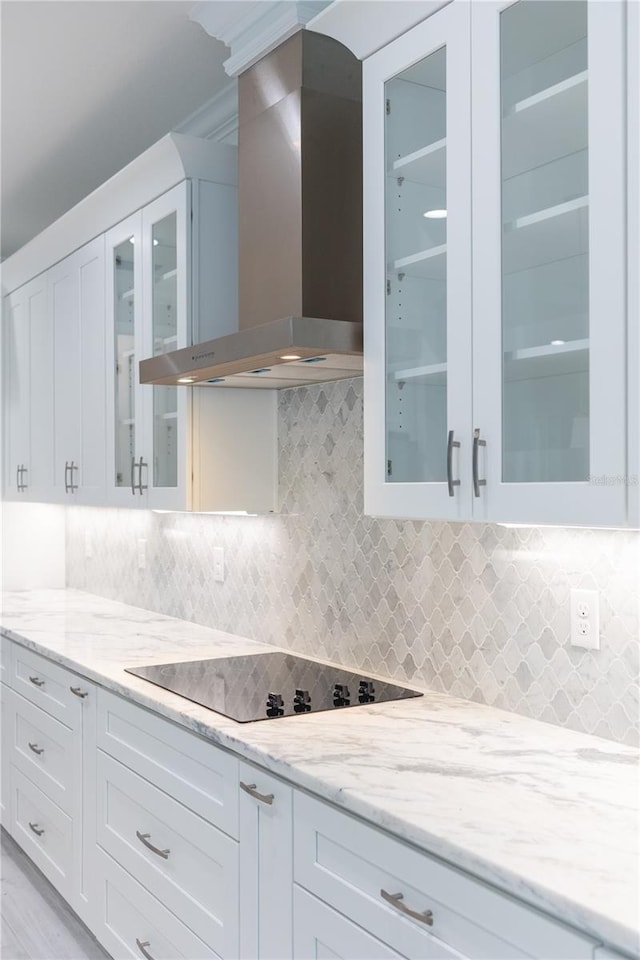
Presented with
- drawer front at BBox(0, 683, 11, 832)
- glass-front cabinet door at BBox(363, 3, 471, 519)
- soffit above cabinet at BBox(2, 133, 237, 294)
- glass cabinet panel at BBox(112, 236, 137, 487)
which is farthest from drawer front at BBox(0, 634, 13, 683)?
glass-front cabinet door at BBox(363, 3, 471, 519)

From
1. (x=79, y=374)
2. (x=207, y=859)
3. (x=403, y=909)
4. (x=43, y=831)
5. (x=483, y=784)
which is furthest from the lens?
(x=79, y=374)

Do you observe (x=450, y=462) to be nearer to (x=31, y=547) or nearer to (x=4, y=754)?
(x=4, y=754)

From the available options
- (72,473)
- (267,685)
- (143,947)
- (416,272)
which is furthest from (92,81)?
(143,947)

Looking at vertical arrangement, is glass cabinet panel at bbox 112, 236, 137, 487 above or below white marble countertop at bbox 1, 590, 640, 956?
above

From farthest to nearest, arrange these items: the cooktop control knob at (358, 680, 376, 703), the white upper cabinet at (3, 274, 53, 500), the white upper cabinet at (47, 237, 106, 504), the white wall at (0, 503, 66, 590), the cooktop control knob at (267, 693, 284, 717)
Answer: the white wall at (0, 503, 66, 590), the white upper cabinet at (3, 274, 53, 500), the white upper cabinet at (47, 237, 106, 504), the cooktop control knob at (358, 680, 376, 703), the cooktop control knob at (267, 693, 284, 717)

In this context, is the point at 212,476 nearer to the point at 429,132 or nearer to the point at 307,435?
the point at 307,435

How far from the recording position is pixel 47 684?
3082mm

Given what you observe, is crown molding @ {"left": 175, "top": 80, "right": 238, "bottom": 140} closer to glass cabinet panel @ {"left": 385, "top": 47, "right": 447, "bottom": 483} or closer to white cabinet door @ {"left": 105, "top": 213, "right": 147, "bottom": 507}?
white cabinet door @ {"left": 105, "top": 213, "right": 147, "bottom": 507}

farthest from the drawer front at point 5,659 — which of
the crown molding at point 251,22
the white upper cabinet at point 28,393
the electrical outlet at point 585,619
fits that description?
the electrical outlet at point 585,619

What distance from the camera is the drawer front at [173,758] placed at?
198 centimetres

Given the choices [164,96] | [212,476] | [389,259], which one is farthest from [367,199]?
[164,96]

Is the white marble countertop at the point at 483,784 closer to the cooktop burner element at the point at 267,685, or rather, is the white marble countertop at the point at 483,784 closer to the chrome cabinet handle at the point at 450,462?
the cooktop burner element at the point at 267,685

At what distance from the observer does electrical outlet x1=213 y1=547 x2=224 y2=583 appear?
11.0 feet

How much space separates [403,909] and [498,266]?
1129 mm
